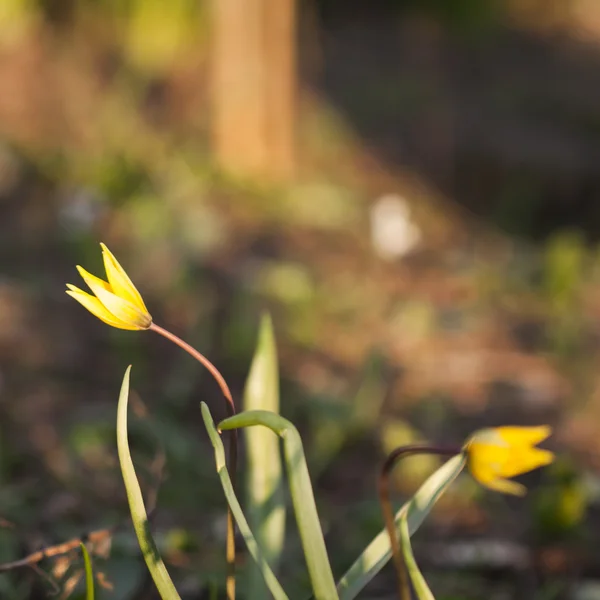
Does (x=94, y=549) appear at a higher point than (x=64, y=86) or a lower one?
higher

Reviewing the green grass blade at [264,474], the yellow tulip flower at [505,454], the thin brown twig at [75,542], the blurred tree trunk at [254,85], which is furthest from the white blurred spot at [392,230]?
the yellow tulip flower at [505,454]

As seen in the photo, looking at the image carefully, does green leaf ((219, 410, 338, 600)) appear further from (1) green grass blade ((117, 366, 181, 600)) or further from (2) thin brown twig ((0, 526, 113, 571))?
(2) thin brown twig ((0, 526, 113, 571))

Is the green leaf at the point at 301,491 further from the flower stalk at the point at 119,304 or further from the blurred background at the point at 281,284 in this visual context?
the blurred background at the point at 281,284

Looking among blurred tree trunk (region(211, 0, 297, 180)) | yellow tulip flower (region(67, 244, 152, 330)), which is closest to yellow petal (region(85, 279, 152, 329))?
yellow tulip flower (region(67, 244, 152, 330))

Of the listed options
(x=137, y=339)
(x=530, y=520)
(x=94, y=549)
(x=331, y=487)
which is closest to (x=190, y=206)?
(x=137, y=339)

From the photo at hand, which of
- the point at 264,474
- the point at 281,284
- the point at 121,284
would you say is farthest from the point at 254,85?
the point at 121,284

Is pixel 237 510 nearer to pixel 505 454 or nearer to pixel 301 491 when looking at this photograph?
pixel 301 491

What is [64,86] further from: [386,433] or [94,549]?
[94,549]
